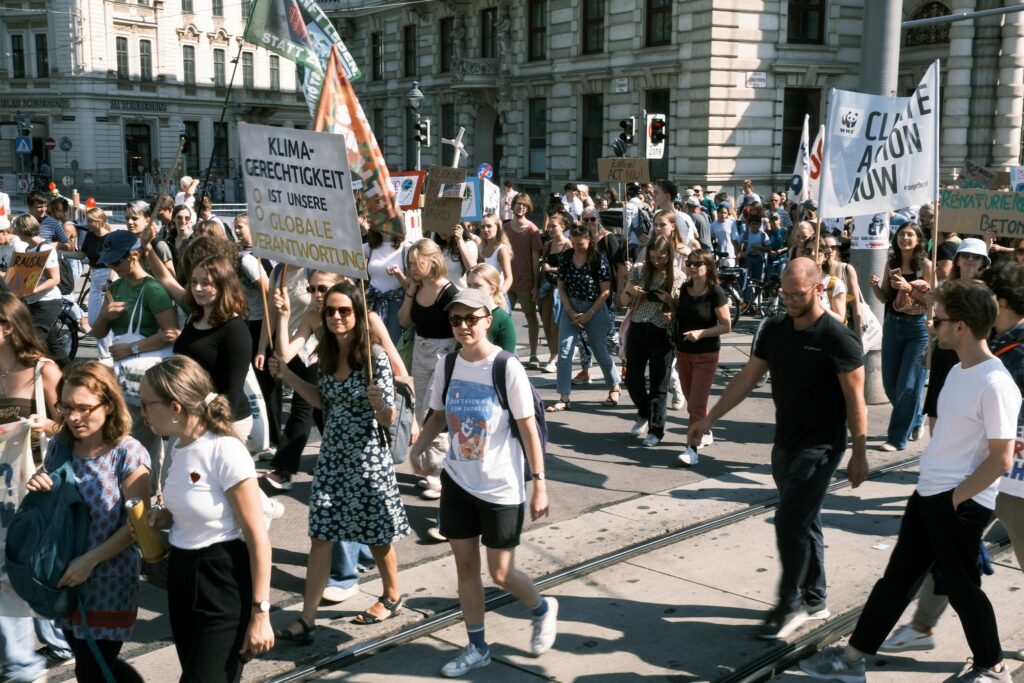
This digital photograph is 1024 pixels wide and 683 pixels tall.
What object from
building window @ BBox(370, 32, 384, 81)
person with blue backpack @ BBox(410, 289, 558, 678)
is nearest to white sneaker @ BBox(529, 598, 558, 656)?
person with blue backpack @ BBox(410, 289, 558, 678)

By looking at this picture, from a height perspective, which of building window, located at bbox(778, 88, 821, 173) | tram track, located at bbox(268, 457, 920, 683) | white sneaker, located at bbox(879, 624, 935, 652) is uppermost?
building window, located at bbox(778, 88, 821, 173)

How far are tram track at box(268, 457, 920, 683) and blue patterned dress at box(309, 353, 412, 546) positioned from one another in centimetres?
47

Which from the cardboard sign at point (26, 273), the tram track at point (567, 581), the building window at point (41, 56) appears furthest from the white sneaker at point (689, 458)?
the building window at point (41, 56)

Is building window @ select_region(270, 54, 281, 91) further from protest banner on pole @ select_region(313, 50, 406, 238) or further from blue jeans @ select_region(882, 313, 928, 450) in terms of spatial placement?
protest banner on pole @ select_region(313, 50, 406, 238)

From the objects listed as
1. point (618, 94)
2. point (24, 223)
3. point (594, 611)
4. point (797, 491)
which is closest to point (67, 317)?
point (24, 223)

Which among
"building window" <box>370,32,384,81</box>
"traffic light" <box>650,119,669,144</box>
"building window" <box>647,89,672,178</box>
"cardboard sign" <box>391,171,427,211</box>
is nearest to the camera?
"cardboard sign" <box>391,171,427,211</box>

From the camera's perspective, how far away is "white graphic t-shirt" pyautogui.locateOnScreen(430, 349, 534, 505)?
462cm

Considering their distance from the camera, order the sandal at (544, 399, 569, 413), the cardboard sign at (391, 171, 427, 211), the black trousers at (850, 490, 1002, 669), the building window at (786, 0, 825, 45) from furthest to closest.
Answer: the building window at (786, 0, 825, 45), the cardboard sign at (391, 171, 427, 211), the sandal at (544, 399, 569, 413), the black trousers at (850, 490, 1002, 669)

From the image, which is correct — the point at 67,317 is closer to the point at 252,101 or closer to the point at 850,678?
the point at 850,678

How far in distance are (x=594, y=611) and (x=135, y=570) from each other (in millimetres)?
2395

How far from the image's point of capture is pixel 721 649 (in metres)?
5.03

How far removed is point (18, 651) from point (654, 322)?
5.40m

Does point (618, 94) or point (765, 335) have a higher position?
point (618, 94)

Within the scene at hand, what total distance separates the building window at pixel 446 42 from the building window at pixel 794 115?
14.1 metres
